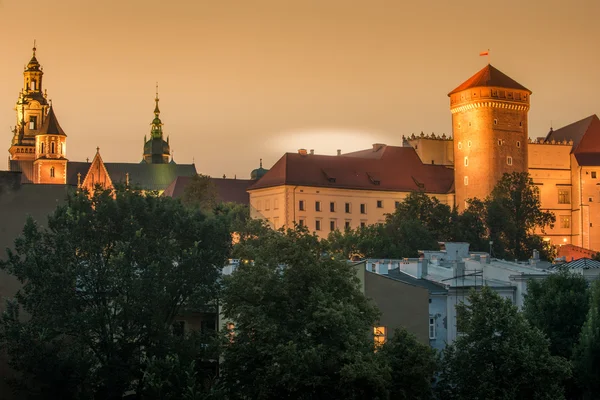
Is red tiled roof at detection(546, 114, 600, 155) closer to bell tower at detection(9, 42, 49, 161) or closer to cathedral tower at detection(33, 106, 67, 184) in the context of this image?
cathedral tower at detection(33, 106, 67, 184)

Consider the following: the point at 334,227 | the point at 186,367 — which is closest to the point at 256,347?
the point at 186,367

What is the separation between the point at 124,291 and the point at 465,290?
15.8m

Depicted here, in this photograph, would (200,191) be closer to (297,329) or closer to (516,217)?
(516,217)

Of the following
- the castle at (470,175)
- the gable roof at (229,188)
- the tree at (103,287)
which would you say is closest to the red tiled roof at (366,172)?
the castle at (470,175)

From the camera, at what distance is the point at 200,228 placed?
47438mm

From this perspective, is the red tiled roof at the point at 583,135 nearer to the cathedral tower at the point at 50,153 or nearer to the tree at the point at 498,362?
the cathedral tower at the point at 50,153

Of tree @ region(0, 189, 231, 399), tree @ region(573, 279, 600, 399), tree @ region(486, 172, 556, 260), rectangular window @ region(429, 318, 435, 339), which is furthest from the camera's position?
tree @ region(486, 172, 556, 260)

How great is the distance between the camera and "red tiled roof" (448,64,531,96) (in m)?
141

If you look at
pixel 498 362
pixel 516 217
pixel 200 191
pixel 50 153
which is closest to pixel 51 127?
pixel 50 153

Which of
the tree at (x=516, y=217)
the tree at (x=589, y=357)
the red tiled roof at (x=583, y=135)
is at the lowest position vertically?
the tree at (x=589, y=357)

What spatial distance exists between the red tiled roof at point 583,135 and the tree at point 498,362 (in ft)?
334

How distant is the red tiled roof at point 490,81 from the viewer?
464ft

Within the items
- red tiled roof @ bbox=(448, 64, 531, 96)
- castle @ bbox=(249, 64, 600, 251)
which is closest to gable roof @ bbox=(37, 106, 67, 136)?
castle @ bbox=(249, 64, 600, 251)

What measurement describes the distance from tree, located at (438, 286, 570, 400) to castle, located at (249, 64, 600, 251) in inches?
3571
